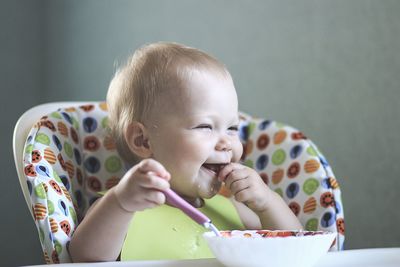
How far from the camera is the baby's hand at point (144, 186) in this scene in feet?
2.50

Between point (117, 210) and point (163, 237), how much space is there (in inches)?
8.5

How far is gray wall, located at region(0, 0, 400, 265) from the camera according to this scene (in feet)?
4.85

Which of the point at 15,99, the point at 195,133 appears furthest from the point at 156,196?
the point at 15,99

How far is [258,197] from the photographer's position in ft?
3.64

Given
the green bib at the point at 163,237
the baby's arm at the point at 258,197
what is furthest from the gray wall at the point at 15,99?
the baby's arm at the point at 258,197

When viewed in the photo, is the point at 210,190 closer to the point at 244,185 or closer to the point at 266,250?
the point at 244,185

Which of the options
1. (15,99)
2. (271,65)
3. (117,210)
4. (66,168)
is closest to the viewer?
(117,210)

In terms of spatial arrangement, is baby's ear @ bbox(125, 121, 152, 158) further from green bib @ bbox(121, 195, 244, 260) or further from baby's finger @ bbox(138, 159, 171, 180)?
baby's finger @ bbox(138, 159, 171, 180)

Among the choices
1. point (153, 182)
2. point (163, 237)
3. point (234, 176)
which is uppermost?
point (153, 182)

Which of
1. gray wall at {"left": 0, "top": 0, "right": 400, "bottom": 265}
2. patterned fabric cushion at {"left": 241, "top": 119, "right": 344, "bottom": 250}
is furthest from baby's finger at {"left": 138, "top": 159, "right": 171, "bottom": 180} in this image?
gray wall at {"left": 0, "top": 0, "right": 400, "bottom": 265}

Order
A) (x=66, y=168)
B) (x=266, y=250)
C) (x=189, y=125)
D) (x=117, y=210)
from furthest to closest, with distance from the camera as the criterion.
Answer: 1. (x=66, y=168)
2. (x=189, y=125)
3. (x=117, y=210)
4. (x=266, y=250)

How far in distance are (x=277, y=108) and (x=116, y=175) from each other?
1.72 feet

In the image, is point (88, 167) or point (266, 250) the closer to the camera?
point (266, 250)

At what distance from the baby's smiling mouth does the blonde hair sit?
14 cm
